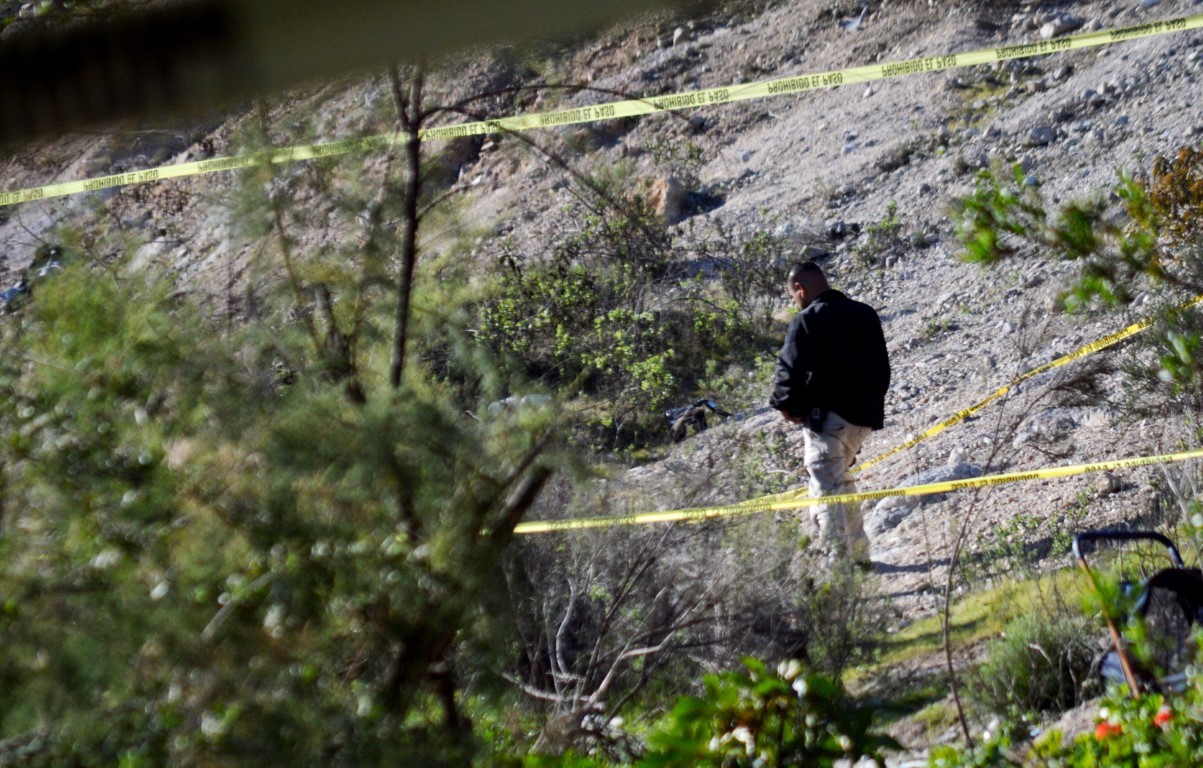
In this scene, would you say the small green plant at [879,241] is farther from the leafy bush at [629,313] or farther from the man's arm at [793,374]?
the man's arm at [793,374]

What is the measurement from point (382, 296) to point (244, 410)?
0.75m

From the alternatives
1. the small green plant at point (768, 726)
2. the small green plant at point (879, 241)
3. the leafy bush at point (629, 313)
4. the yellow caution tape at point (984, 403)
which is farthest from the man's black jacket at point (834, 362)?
the small green plant at point (879, 241)

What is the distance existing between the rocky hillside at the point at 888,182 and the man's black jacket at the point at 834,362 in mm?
572

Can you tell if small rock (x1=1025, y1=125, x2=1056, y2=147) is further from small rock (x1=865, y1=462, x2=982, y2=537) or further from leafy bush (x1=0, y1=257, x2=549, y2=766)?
leafy bush (x1=0, y1=257, x2=549, y2=766)

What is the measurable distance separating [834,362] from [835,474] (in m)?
0.58

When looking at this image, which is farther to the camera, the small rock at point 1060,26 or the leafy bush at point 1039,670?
the small rock at point 1060,26

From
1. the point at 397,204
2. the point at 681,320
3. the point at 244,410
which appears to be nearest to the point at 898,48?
the point at 681,320

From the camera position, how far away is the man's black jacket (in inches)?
224

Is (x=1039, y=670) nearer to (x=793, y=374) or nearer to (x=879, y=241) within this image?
(x=793, y=374)

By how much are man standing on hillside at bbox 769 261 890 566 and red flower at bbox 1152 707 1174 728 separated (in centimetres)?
282

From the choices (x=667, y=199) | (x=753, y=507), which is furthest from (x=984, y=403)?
(x=667, y=199)

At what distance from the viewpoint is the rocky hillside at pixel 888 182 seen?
170 inches

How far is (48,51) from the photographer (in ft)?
14.6

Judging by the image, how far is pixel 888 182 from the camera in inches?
452
